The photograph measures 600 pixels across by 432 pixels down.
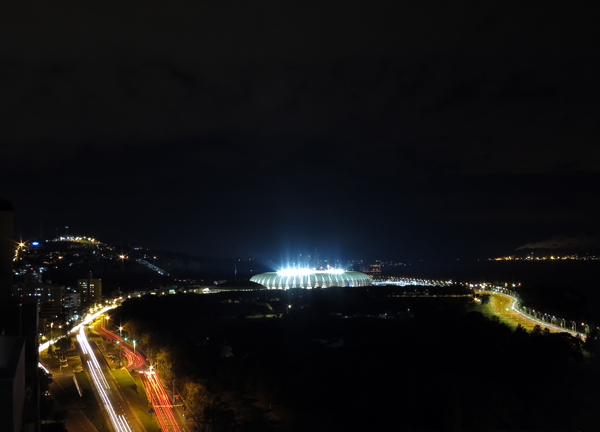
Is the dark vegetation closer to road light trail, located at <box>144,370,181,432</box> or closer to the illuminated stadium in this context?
road light trail, located at <box>144,370,181,432</box>

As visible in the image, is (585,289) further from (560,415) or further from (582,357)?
(560,415)

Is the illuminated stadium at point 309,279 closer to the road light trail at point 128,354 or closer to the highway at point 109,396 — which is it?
the road light trail at point 128,354

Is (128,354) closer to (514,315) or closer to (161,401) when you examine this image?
(161,401)

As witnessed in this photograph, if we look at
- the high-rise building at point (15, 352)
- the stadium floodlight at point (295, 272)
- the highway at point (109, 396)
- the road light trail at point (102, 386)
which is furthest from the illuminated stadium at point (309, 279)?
the high-rise building at point (15, 352)

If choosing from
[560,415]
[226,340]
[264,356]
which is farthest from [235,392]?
[560,415]

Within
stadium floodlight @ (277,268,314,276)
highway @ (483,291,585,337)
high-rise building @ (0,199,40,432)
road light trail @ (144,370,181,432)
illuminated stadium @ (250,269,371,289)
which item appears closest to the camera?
high-rise building @ (0,199,40,432)

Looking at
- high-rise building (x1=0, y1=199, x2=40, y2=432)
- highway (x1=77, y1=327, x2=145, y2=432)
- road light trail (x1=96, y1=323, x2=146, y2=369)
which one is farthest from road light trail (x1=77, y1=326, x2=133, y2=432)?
high-rise building (x1=0, y1=199, x2=40, y2=432)

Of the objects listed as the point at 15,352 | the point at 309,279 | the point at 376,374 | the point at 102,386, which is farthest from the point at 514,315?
the point at 15,352

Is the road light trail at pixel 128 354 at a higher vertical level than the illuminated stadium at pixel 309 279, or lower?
lower
